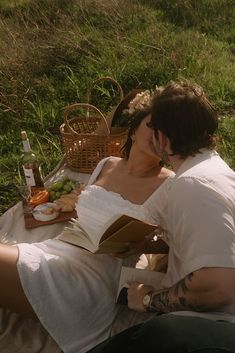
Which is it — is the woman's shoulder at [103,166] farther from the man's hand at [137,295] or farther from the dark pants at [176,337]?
the dark pants at [176,337]

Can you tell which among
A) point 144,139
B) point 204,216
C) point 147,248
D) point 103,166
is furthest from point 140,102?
point 204,216

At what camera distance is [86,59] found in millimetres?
6012

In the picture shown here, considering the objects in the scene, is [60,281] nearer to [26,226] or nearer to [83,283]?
[83,283]

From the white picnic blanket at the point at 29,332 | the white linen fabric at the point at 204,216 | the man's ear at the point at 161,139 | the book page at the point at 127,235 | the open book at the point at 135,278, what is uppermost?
the man's ear at the point at 161,139

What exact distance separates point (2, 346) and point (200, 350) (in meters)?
1.40

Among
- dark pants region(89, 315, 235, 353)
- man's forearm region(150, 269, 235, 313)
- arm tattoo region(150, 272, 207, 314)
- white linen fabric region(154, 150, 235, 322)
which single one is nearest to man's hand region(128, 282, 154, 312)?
arm tattoo region(150, 272, 207, 314)

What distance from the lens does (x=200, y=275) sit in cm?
190

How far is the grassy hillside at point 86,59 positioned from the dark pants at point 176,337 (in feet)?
8.54

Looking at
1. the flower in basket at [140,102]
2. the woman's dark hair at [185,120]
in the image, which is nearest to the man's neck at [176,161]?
the woman's dark hair at [185,120]

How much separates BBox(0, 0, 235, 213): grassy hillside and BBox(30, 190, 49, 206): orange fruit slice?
52 cm

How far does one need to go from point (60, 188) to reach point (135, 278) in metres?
1.41

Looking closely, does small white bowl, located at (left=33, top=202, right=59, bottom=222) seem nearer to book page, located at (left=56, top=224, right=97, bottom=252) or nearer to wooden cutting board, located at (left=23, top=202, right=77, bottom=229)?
wooden cutting board, located at (left=23, top=202, right=77, bottom=229)

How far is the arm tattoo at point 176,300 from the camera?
→ 1987 mm

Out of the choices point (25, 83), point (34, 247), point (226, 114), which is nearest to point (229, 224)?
point (34, 247)
